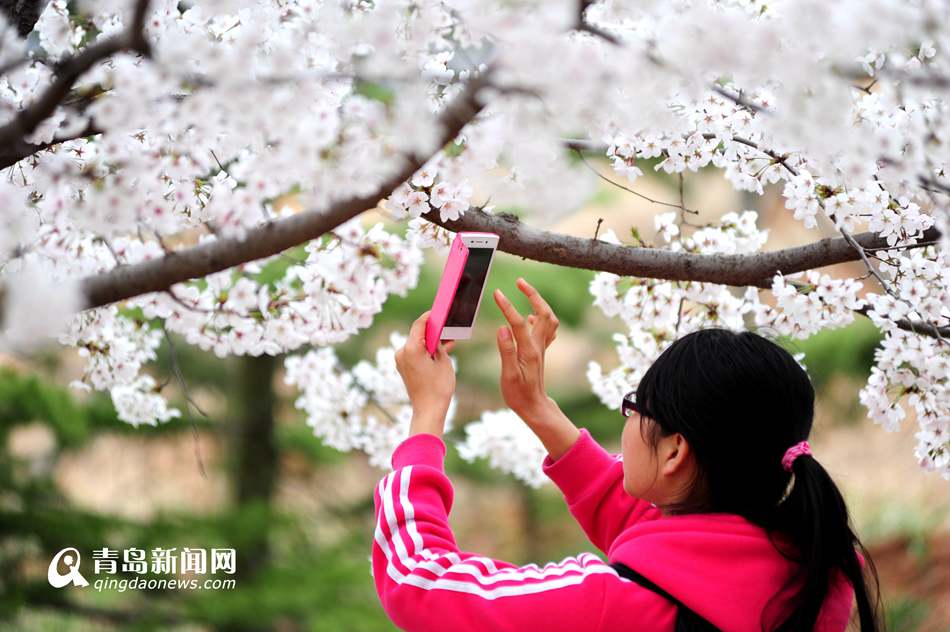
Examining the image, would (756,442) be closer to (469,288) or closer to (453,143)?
(469,288)

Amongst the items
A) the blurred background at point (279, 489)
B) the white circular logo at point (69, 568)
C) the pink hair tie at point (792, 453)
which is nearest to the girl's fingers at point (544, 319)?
the pink hair tie at point (792, 453)

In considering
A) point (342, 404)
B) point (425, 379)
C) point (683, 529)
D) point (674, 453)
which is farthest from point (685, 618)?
point (342, 404)

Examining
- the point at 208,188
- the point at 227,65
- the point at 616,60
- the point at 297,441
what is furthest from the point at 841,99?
the point at 297,441

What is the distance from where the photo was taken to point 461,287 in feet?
4.39

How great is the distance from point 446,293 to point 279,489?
13.4ft

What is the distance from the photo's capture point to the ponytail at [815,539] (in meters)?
1.19

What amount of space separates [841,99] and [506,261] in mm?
5065

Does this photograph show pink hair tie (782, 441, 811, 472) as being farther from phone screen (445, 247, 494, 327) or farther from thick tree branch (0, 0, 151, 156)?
thick tree branch (0, 0, 151, 156)

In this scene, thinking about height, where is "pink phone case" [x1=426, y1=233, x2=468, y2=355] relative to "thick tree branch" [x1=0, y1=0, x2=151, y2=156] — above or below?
below

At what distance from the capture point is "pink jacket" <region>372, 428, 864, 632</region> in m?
1.16

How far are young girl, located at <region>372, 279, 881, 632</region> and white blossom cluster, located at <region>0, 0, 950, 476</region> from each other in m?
0.29

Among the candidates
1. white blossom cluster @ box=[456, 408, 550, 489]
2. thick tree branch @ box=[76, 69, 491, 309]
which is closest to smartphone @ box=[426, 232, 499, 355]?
thick tree branch @ box=[76, 69, 491, 309]

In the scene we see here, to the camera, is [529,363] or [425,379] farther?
[529,363]

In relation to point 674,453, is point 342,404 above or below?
below
